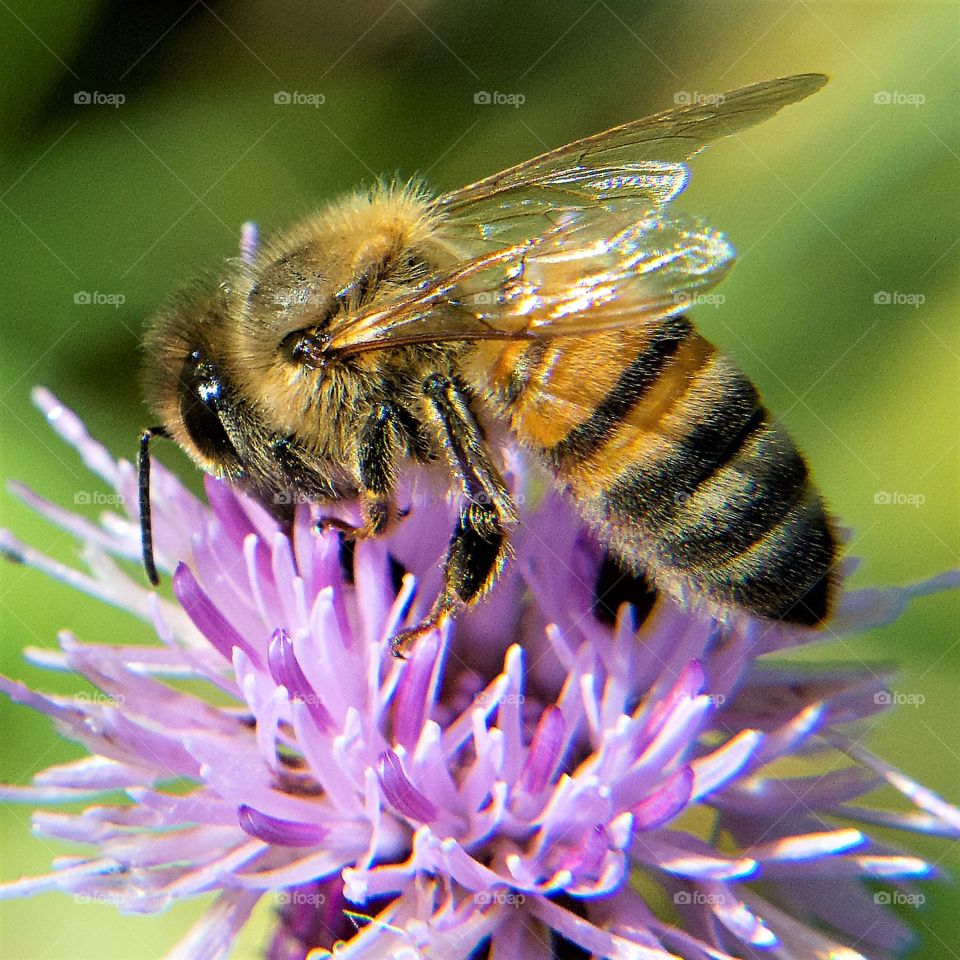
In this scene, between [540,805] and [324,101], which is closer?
[540,805]

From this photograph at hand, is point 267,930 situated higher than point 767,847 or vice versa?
point 767,847

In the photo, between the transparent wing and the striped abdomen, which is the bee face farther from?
the striped abdomen

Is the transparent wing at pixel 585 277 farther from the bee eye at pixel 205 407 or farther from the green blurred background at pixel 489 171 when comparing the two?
the green blurred background at pixel 489 171

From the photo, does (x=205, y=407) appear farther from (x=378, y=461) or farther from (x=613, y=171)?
(x=613, y=171)

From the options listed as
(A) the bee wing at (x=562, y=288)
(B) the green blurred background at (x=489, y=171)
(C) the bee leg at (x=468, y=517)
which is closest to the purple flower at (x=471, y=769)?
(C) the bee leg at (x=468, y=517)

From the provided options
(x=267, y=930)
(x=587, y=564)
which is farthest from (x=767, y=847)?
(x=267, y=930)

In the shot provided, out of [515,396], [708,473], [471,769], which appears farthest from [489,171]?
[471,769]

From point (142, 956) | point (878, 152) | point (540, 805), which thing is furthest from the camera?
point (878, 152)

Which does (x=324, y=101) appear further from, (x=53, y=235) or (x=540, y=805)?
(x=540, y=805)
